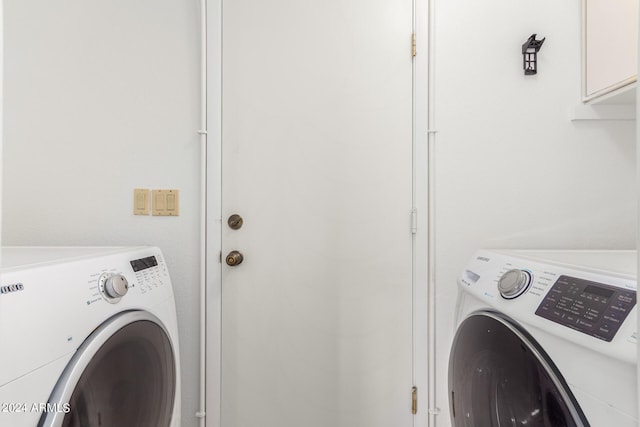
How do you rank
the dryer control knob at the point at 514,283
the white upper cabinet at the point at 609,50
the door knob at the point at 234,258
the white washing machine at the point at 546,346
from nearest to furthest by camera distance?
1. the white washing machine at the point at 546,346
2. the dryer control knob at the point at 514,283
3. the white upper cabinet at the point at 609,50
4. the door knob at the point at 234,258

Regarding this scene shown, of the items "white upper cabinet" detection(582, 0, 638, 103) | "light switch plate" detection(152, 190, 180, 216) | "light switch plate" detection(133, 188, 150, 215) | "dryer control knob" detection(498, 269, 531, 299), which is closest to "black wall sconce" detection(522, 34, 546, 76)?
"white upper cabinet" detection(582, 0, 638, 103)

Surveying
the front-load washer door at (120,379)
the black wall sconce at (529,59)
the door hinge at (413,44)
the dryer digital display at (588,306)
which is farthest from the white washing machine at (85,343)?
the black wall sconce at (529,59)

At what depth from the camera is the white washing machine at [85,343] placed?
0.57 m

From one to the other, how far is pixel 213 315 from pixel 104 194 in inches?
23.9

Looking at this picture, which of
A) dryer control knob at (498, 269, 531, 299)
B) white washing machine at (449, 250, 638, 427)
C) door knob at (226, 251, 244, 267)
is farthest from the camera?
door knob at (226, 251, 244, 267)

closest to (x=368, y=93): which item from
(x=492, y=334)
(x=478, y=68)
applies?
(x=478, y=68)

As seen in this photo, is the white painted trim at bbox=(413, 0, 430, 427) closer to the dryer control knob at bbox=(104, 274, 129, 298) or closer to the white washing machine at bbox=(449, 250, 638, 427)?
the white washing machine at bbox=(449, 250, 638, 427)

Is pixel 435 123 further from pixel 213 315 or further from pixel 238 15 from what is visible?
pixel 213 315

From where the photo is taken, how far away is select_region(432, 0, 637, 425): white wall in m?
1.26

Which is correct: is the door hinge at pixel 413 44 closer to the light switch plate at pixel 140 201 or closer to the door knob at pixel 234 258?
the door knob at pixel 234 258

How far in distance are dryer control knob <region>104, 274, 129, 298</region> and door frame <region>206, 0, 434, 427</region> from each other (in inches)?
17.3

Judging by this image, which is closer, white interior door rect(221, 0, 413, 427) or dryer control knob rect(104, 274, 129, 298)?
dryer control knob rect(104, 274, 129, 298)

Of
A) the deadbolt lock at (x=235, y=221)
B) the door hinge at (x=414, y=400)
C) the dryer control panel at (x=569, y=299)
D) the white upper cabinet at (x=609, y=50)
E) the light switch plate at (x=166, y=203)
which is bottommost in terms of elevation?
the door hinge at (x=414, y=400)

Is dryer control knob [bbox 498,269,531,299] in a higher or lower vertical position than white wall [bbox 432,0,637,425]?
lower
